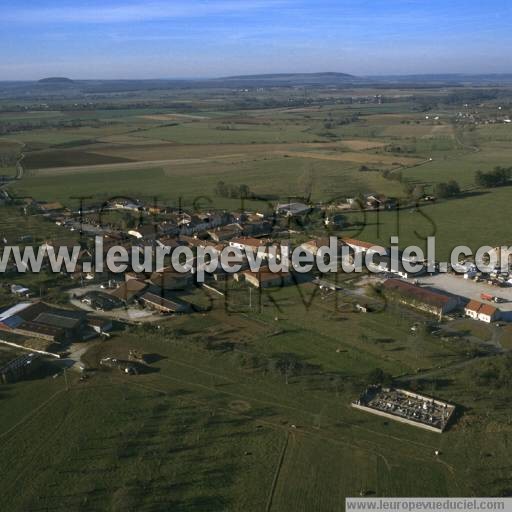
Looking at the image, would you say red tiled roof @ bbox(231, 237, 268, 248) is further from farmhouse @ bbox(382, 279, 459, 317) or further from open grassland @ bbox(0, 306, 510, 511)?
open grassland @ bbox(0, 306, 510, 511)

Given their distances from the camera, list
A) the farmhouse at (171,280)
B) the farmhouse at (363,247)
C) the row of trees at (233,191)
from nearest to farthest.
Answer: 1. the farmhouse at (171,280)
2. the farmhouse at (363,247)
3. the row of trees at (233,191)

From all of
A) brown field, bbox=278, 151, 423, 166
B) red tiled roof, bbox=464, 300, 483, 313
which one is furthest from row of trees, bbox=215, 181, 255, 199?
red tiled roof, bbox=464, 300, 483, 313

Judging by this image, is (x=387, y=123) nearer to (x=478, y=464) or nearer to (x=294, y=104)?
(x=294, y=104)

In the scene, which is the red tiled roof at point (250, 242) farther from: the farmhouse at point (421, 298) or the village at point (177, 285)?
the farmhouse at point (421, 298)

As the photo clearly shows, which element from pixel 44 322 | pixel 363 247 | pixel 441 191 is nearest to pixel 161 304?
pixel 44 322

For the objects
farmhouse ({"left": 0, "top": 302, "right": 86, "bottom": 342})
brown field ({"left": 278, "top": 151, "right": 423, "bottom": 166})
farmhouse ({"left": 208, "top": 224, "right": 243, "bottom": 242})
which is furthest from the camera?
brown field ({"left": 278, "top": 151, "right": 423, "bottom": 166})

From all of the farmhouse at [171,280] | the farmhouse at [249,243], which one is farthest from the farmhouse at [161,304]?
the farmhouse at [249,243]

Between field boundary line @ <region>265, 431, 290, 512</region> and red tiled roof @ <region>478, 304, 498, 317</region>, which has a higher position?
red tiled roof @ <region>478, 304, 498, 317</region>
